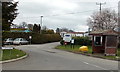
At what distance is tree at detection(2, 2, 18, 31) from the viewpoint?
23703 millimetres

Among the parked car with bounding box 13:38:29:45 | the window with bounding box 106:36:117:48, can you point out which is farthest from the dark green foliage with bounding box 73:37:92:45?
the window with bounding box 106:36:117:48

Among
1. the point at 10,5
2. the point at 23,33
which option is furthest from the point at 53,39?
the point at 10,5

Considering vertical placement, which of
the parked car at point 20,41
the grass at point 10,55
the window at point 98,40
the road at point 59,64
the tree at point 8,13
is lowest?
the parked car at point 20,41

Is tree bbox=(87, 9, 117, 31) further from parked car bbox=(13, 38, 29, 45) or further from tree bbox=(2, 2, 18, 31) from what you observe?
tree bbox=(2, 2, 18, 31)

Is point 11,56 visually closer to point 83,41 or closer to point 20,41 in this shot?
point 83,41

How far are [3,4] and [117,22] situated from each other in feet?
137

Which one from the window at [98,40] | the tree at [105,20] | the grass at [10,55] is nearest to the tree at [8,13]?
the grass at [10,55]

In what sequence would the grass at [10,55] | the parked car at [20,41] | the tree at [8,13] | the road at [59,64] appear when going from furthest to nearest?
the parked car at [20,41] → the tree at [8,13] → the grass at [10,55] → the road at [59,64]

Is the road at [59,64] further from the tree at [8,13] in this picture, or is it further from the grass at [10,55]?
the tree at [8,13]

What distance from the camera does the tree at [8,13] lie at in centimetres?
2370

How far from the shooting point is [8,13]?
81.4 feet

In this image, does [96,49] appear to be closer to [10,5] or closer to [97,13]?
[10,5]

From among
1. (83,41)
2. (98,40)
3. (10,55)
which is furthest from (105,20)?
(10,55)

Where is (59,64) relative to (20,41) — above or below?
above
